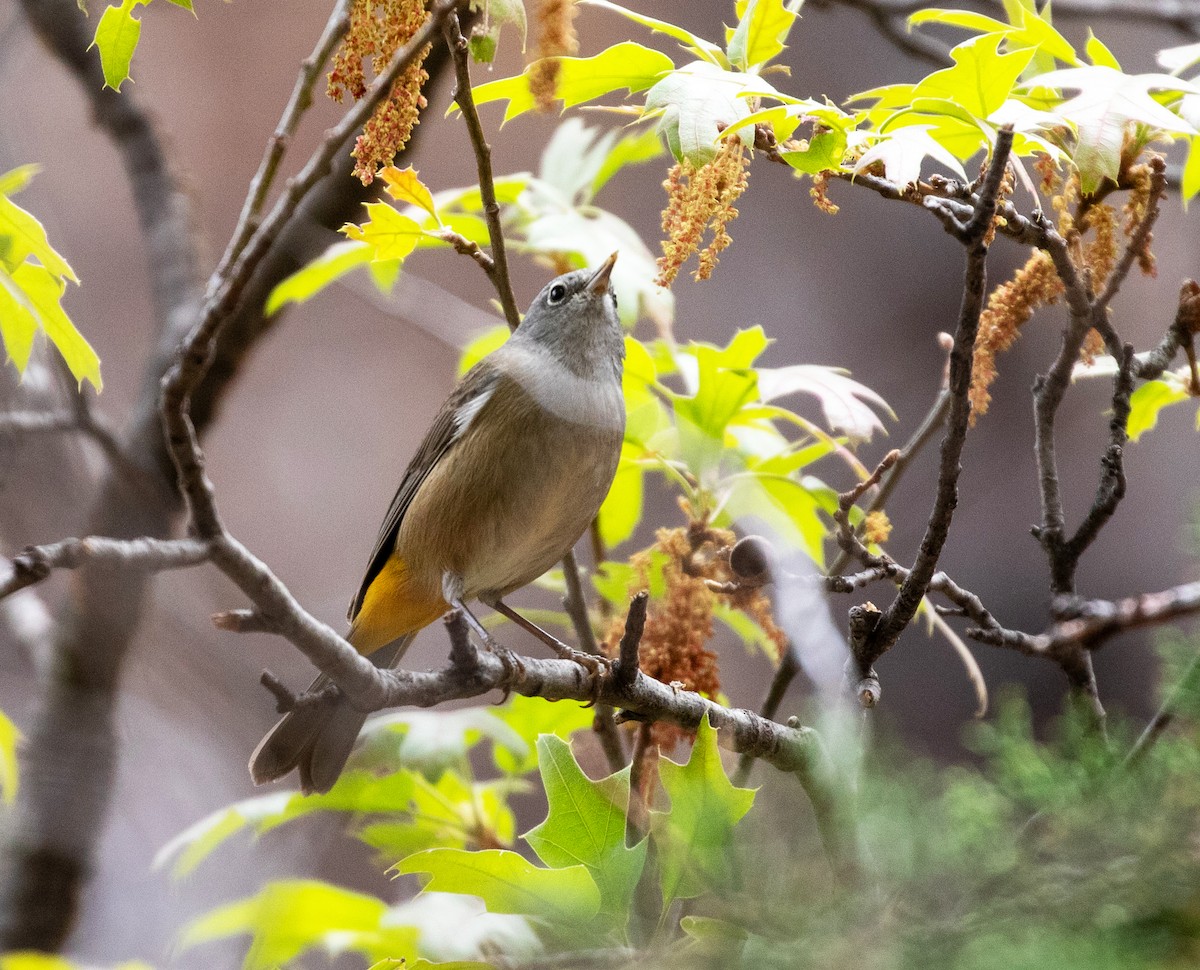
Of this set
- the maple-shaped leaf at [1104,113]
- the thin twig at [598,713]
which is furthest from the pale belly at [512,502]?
the maple-shaped leaf at [1104,113]

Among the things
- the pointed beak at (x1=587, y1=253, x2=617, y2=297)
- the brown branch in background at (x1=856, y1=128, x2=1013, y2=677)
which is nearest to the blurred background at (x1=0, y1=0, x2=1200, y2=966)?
the pointed beak at (x1=587, y1=253, x2=617, y2=297)

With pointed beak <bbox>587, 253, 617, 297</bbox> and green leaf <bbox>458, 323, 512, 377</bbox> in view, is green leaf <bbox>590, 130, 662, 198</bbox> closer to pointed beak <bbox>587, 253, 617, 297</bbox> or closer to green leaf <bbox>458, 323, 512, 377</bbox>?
pointed beak <bbox>587, 253, 617, 297</bbox>

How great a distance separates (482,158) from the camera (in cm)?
133

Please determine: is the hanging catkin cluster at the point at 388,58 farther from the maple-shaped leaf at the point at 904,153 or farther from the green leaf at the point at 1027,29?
the green leaf at the point at 1027,29

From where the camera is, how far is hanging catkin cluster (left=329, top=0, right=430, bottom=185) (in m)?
1.15

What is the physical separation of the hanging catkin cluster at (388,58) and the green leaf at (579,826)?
2.17 feet

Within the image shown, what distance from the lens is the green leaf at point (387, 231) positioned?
137 cm

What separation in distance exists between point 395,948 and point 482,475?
0.71 m

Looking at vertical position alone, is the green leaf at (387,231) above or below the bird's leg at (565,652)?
above

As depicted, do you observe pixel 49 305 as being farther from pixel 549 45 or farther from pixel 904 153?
pixel 904 153

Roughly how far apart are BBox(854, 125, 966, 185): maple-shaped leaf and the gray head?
29.6 inches

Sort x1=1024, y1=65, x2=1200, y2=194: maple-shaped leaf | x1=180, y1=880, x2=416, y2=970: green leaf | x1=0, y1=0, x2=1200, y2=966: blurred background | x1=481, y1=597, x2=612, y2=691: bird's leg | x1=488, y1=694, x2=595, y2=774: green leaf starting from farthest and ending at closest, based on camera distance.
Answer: x1=0, y1=0, x2=1200, y2=966: blurred background, x1=488, y1=694, x2=595, y2=774: green leaf, x1=180, y1=880, x2=416, y2=970: green leaf, x1=481, y1=597, x2=612, y2=691: bird's leg, x1=1024, y1=65, x2=1200, y2=194: maple-shaped leaf

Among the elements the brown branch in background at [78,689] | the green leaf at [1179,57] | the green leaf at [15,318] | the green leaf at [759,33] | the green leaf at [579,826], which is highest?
the green leaf at [1179,57]

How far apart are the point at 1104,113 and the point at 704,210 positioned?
0.42 m
